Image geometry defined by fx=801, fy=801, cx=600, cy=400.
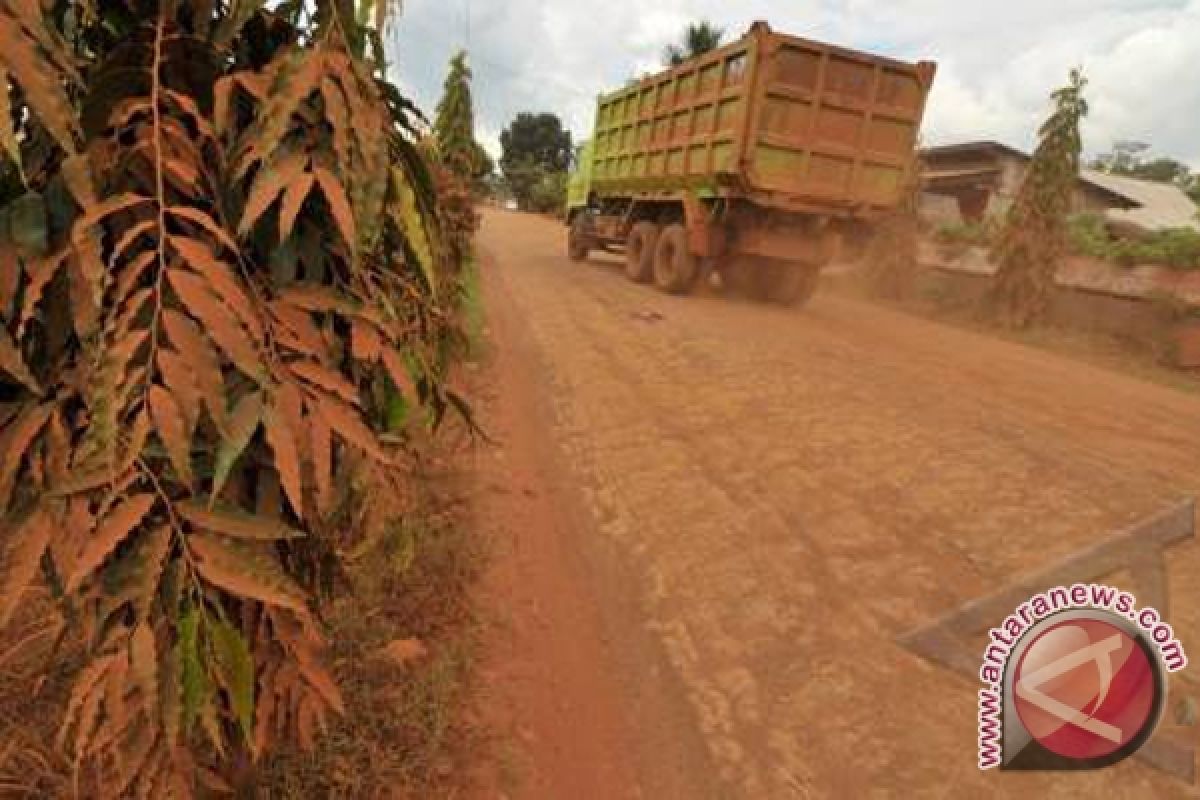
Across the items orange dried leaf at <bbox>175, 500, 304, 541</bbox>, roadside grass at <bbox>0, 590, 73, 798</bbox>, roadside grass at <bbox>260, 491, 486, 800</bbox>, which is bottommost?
roadside grass at <bbox>260, 491, 486, 800</bbox>

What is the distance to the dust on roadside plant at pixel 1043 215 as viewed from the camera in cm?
1336

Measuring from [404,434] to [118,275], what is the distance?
0.66 metres

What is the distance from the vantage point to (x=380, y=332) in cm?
155

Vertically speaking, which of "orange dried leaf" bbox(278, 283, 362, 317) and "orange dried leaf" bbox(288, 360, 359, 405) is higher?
"orange dried leaf" bbox(278, 283, 362, 317)

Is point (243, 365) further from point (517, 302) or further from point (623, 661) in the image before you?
point (517, 302)

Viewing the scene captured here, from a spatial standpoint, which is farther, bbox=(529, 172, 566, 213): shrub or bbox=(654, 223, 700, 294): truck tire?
bbox=(529, 172, 566, 213): shrub

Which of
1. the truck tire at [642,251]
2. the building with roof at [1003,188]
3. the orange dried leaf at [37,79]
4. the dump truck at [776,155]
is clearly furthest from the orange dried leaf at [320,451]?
the building with roof at [1003,188]

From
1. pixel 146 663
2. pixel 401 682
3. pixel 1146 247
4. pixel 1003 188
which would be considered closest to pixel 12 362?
pixel 146 663

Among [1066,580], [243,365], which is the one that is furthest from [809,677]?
[243,365]

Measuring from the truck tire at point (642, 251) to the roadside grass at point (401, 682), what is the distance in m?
10.6

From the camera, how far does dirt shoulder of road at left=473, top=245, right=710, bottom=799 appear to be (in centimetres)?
259

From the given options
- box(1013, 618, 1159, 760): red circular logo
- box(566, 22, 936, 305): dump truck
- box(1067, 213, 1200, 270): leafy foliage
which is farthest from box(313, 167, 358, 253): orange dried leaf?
box(1067, 213, 1200, 270): leafy foliage

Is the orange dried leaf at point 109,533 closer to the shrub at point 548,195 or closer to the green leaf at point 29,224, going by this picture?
the green leaf at point 29,224

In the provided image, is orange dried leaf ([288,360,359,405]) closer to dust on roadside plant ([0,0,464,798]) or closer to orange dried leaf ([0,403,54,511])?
dust on roadside plant ([0,0,464,798])
